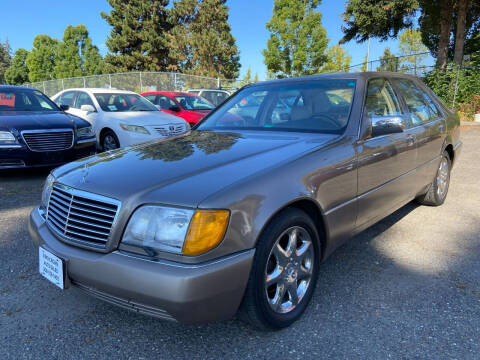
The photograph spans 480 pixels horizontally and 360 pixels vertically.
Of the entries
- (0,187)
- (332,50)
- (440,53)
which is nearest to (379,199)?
(0,187)

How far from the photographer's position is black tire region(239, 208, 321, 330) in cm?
183

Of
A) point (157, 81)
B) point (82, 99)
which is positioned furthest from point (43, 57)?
point (82, 99)

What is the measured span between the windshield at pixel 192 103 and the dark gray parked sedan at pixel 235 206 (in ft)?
24.8

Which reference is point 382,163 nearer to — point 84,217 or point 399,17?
point 84,217

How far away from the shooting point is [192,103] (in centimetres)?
1067

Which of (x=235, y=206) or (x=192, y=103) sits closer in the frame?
(x=235, y=206)

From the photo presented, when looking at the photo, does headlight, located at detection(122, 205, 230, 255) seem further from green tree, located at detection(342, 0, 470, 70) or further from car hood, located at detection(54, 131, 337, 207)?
green tree, located at detection(342, 0, 470, 70)

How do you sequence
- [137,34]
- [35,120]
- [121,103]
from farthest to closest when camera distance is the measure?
1. [137,34]
2. [121,103]
3. [35,120]

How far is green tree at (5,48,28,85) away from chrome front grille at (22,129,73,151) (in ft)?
221

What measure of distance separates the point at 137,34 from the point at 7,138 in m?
35.2

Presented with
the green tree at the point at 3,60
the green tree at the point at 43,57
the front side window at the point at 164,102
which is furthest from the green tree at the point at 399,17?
the green tree at the point at 3,60

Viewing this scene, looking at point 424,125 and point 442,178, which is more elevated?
point 424,125

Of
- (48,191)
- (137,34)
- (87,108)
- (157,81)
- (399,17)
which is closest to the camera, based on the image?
(48,191)

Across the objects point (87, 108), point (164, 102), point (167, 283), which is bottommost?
point (167, 283)
